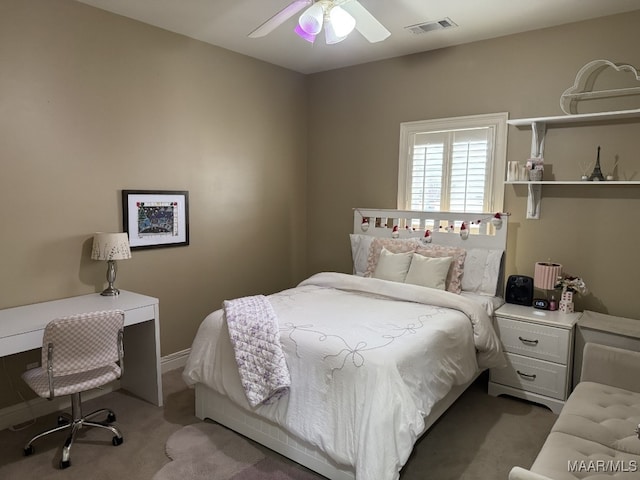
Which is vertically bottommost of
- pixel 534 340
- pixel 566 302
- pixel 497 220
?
pixel 534 340

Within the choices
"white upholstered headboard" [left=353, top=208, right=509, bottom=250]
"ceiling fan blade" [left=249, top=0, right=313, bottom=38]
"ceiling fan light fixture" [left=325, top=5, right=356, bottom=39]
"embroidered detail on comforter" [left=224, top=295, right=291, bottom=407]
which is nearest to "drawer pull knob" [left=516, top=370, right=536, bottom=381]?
"white upholstered headboard" [left=353, top=208, right=509, bottom=250]

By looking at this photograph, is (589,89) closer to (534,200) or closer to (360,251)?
(534,200)

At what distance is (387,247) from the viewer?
3.81m

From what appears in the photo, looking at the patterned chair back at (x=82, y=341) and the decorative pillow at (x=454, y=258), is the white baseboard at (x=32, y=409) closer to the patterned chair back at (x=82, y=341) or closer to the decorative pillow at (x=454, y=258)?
the patterned chair back at (x=82, y=341)

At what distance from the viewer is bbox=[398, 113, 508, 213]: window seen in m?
3.66

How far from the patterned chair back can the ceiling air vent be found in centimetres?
291

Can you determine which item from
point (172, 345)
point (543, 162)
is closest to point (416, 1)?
point (543, 162)

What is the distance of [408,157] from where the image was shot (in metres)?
4.14

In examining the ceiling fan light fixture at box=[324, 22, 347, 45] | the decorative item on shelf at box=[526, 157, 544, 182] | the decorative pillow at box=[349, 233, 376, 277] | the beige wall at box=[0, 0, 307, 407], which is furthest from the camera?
the decorative pillow at box=[349, 233, 376, 277]

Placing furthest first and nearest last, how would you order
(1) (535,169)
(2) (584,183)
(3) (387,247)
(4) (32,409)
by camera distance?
(3) (387,247), (1) (535,169), (2) (584,183), (4) (32,409)

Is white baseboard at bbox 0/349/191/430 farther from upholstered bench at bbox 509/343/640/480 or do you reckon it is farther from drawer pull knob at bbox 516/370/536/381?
drawer pull knob at bbox 516/370/536/381

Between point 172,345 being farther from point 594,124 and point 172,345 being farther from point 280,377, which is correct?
point 594,124

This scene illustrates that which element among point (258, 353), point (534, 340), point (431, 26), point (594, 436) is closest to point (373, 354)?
point (258, 353)

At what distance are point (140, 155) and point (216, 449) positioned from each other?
2204 millimetres
